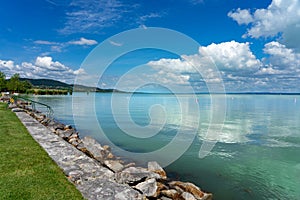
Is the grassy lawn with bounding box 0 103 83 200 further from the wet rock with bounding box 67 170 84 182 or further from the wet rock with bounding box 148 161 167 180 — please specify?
the wet rock with bounding box 148 161 167 180

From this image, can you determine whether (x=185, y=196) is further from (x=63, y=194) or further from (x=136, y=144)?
(x=136, y=144)

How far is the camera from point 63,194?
4926 mm

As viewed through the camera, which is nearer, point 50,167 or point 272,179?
point 50,167

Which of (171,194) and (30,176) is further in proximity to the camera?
(171,194)

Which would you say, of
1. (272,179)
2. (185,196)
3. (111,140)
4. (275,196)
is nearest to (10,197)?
(185,196)

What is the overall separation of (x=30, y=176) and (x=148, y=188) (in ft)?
9.94

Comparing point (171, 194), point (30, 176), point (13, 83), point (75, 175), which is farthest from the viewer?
point (13, 83)

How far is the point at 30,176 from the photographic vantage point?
5.66 metres

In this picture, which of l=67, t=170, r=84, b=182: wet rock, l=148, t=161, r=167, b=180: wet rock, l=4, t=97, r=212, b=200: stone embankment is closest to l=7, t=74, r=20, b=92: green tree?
l=4, t=97, r=212, b=200: stone embankment

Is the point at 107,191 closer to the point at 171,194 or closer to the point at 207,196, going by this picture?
the point at 171,194

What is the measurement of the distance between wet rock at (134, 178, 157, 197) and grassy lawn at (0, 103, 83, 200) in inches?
72.2

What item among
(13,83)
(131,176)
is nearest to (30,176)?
(131,176)

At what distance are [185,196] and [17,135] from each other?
7.64m

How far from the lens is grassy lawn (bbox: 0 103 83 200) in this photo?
4.88 metres
